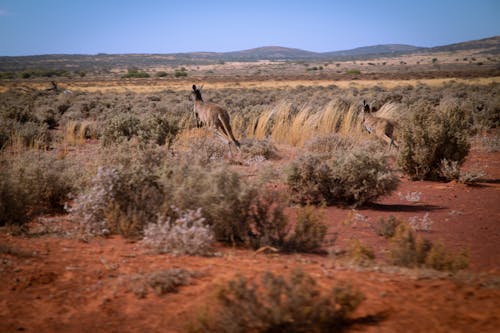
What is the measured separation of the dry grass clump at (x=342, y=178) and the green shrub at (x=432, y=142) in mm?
2582

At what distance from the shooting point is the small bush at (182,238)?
5449 millimetres

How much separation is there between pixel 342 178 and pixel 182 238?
182 inches

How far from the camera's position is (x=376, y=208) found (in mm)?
9117

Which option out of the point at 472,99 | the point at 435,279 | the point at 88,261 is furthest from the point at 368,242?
the point at 472,99

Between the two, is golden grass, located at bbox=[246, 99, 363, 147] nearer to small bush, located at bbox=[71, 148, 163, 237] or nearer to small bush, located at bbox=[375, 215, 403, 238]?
small bush, located at bbox=[375, 215, 403, 238]

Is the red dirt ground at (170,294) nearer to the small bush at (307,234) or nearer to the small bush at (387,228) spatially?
the small bush at (387,228)

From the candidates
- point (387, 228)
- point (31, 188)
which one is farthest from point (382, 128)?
point (31, 188)

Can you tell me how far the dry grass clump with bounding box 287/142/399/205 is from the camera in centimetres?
903

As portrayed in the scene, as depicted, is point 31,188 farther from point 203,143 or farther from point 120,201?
point 203,143

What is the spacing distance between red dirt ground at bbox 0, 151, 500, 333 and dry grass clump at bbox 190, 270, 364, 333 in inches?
A: 8.1

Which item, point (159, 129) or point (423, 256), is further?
point (159, 129)

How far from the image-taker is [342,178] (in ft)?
29.9

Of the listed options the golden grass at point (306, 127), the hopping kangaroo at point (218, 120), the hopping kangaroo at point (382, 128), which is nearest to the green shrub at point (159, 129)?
the hopping kangaroo at point (218, 120)

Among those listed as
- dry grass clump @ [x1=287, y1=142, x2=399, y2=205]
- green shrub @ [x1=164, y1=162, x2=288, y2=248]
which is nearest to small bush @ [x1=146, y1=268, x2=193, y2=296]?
green shrub @ [x1=164, y1=162, x2=288, y2=248]
